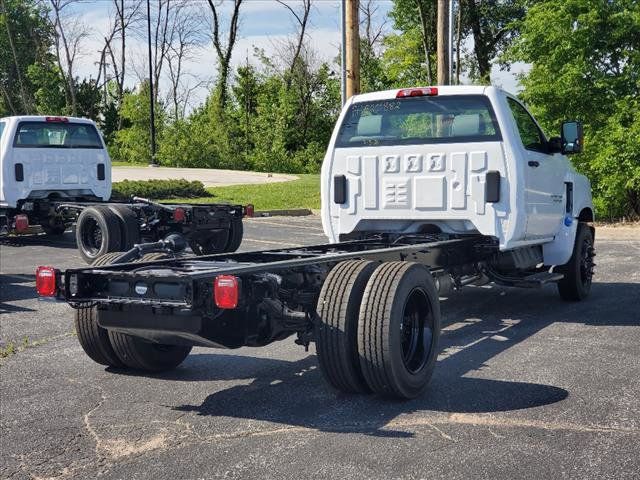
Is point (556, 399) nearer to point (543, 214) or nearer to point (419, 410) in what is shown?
point (419, 410)

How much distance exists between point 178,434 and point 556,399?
7.97 ft

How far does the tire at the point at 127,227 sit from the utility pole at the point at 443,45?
10.4 metres

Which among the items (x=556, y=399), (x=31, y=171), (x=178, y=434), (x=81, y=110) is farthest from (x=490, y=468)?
(x=81, y=110)

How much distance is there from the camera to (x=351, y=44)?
17.7 meters

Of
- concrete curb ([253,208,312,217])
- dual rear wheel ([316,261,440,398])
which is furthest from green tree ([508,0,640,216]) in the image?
dual rear wheel ([316,261,440,398])

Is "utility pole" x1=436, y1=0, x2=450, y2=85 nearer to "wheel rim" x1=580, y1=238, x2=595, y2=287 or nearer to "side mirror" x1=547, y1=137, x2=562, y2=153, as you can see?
"wheel rim" x1=580, y1=238, x2=595, y2=287

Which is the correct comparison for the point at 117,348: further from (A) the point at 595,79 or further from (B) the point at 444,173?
(A) the point at 595,79

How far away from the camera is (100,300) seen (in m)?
5.23

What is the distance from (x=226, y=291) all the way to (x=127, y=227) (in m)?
7.26

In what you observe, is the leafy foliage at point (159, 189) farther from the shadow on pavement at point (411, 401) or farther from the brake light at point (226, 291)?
the brake light at point (226, 291)

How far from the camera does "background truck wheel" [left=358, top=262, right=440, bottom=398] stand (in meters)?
5.16

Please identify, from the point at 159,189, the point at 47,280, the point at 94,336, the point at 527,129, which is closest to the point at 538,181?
the point at 527,129

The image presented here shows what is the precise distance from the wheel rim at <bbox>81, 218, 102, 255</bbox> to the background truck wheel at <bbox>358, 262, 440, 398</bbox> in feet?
24.1

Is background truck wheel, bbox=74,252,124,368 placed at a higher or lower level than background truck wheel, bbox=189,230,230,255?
lower
